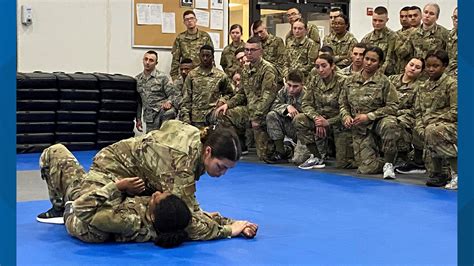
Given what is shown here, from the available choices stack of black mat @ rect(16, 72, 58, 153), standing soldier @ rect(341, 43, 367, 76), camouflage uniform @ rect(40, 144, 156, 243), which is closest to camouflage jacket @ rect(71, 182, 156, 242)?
camouflage uniform @ rect(40, 144, 156, 243)

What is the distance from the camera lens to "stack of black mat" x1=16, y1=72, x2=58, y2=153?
889 cm

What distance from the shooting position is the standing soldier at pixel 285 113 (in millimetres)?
7870

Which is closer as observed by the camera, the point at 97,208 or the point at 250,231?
the point at 97,208

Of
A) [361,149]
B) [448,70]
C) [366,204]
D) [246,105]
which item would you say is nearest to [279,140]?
[246,105]

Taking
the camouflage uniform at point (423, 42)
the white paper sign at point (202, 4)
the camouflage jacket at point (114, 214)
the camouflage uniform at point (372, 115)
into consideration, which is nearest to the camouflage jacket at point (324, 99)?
the camouflage uniform at point (372, 115)

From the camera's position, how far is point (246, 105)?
8.55 meters

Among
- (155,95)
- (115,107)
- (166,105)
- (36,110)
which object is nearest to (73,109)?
(36,110)

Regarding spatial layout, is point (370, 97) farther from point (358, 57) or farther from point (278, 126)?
point (278, 126)

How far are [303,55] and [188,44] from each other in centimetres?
215

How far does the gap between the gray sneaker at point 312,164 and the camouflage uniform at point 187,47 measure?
325cm

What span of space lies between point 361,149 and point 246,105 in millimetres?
1958

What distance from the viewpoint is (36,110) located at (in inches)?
356

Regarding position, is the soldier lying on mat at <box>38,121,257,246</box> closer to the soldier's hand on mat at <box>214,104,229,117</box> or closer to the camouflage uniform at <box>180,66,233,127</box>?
the soldier's hand on mat at <box>214,104,229,117</box>

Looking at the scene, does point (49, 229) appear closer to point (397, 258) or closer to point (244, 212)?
point (244, 212)
